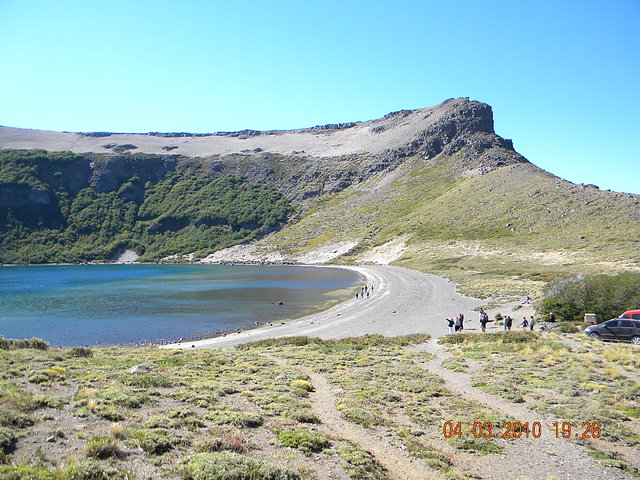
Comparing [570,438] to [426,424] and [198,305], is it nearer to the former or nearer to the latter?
[426,424]

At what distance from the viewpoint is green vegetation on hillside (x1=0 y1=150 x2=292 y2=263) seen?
518ft

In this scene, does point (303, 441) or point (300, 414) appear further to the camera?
point (300, 414)

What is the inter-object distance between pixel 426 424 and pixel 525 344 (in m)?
13.6

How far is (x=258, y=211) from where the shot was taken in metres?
166

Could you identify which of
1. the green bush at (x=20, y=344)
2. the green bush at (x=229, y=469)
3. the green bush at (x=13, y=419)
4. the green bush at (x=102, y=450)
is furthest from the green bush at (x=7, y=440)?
the green bush at (x=20, y=344)

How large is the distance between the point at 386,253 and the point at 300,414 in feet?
322

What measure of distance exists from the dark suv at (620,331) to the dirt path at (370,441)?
58.7ft

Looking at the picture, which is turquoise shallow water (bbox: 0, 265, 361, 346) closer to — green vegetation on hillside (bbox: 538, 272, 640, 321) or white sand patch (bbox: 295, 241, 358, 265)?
green vegetation on hillside (bbox: 538, 272, 640, 321)

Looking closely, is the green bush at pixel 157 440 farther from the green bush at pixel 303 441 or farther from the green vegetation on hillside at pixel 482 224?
the green vegetation on hillside at pixel 482 224

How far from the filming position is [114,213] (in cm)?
17575

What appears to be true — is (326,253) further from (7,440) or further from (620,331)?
(7,440)
